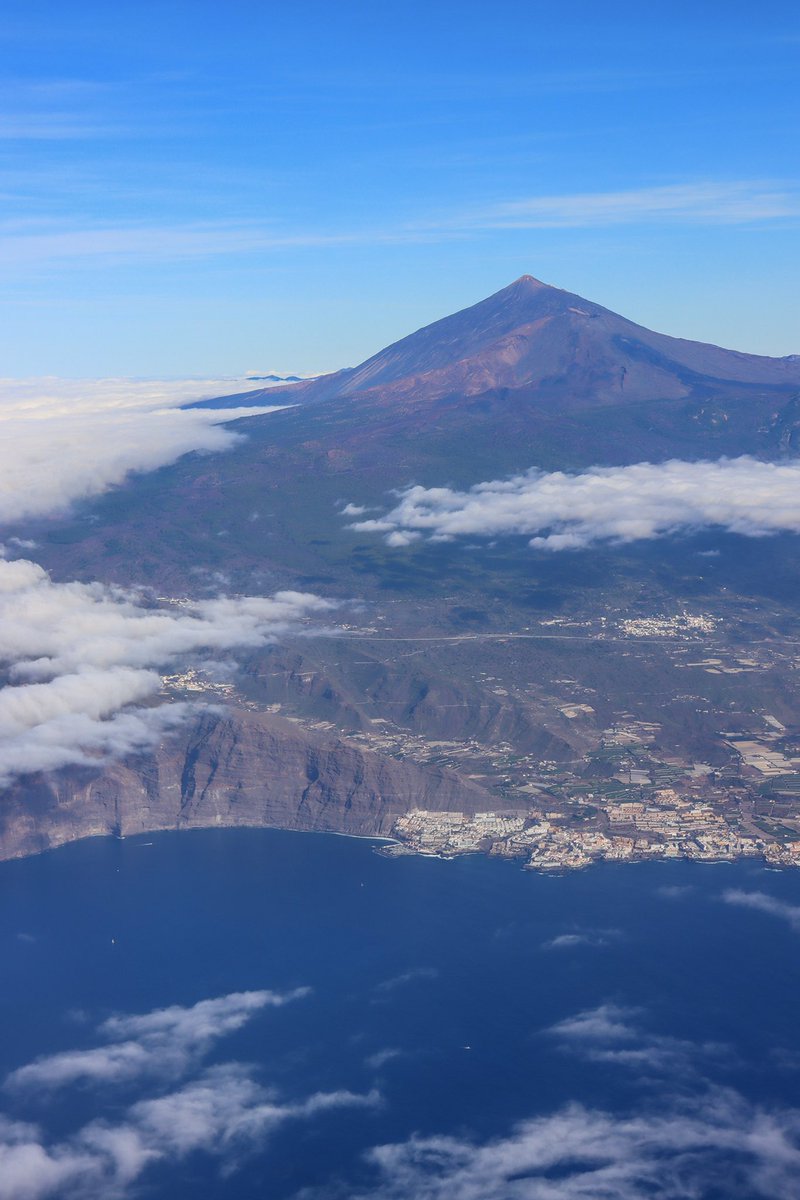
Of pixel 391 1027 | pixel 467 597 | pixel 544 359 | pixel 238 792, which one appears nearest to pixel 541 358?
pixel 544 359

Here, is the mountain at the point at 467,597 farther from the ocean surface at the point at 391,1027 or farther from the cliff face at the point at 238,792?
the ocean surface at the point at 391,1027

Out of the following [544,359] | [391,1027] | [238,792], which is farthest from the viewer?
[544,359]

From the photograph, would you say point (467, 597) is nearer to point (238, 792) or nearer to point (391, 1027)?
point (238, 792)

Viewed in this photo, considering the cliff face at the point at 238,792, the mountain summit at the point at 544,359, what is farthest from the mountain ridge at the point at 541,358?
the cliff face at the point at 238,792

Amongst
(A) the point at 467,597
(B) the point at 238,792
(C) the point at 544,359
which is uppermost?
(C) the point at 544,359

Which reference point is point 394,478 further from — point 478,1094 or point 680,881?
point 478,1094

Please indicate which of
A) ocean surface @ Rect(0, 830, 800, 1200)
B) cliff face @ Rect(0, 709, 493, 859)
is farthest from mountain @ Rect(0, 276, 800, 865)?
ocean surface @ Rect(0, 830, 800, 1200)

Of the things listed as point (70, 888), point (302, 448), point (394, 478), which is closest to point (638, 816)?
point (70, 888)
